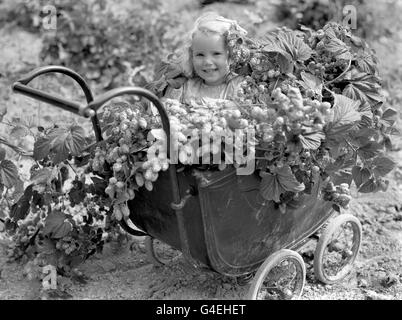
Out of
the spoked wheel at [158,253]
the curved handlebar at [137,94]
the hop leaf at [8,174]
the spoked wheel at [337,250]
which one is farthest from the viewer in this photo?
the spoked wheel at [158,253]

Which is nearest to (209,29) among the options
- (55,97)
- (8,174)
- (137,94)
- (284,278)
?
(137,94)

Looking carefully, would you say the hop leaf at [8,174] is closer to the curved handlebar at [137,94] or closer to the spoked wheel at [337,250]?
the curved handlebar at [137,94]

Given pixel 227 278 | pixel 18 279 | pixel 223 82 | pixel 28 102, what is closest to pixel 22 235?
pixel 18 279

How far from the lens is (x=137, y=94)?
6.68 ft

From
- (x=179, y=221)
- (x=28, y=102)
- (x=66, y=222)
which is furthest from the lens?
(x=28, y=102)

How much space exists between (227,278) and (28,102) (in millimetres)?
2120

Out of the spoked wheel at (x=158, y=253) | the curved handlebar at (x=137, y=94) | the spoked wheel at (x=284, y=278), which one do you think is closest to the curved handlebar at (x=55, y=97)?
the curved handlebar at (x=137, y=94)

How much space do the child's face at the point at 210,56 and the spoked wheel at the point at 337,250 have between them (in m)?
0.76

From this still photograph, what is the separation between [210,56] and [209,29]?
103 millimetres

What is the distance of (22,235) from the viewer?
9.43ft

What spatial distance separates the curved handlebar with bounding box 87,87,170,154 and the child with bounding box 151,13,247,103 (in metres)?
0.51

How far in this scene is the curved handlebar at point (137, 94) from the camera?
1890 mm

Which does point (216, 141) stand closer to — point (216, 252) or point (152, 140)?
point (152, 140)

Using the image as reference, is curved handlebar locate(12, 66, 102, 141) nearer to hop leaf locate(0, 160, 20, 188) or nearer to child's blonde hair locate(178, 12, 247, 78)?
hop leaf locate(0, 160, 20, 188)
